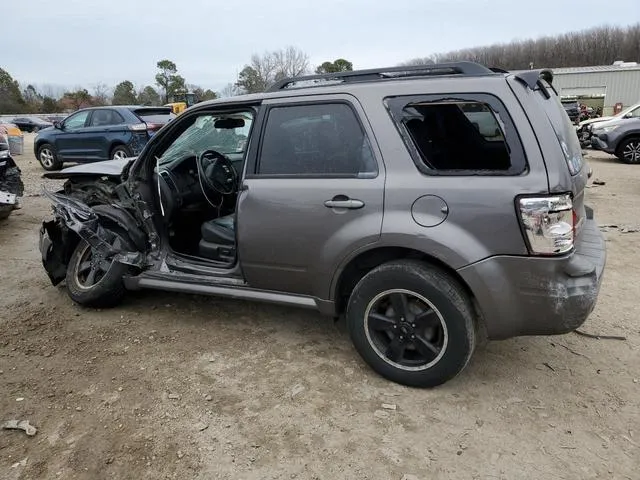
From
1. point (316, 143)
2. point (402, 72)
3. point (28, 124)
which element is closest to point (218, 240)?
point (316, 143)

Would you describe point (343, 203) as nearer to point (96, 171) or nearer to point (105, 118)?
point (96, 171)

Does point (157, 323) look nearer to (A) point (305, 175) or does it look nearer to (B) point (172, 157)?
(B) point (172, 157)

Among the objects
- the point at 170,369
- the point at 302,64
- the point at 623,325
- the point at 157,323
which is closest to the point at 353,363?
the point at 170,369

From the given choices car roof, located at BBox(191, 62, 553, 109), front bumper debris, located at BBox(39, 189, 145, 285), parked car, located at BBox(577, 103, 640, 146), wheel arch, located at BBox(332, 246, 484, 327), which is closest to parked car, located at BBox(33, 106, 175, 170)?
front bumper debris, located at BBox(39, 189, 145, 285)

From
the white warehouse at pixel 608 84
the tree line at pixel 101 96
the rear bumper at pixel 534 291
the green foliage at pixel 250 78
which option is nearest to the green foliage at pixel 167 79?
the tree line at pixel 101 96

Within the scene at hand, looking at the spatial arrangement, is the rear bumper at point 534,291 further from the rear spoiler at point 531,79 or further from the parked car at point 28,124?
the parked car at point 28,124

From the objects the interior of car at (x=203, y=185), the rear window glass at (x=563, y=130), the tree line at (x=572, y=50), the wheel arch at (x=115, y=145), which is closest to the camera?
the rear window glass at (x=563, y=130)

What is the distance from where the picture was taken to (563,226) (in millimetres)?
2508

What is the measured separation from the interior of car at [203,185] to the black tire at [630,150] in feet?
38.0

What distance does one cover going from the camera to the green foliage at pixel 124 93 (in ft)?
210

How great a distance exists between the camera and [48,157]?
12.9m

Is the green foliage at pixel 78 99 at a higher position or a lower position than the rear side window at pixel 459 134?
higher

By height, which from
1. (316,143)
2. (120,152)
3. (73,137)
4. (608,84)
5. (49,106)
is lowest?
(120,152)

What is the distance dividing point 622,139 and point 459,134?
38.6 ft
